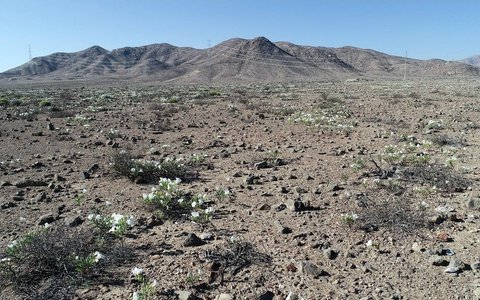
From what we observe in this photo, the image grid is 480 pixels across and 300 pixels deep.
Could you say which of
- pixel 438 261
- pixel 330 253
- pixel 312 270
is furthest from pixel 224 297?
pixel 438 261

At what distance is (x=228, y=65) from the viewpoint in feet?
390

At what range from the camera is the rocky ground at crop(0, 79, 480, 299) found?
4129mm

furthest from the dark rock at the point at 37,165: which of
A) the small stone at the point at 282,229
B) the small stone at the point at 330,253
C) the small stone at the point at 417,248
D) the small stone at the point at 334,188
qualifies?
the small stone at the point at 417,248

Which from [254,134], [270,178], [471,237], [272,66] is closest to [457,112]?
[254,134]

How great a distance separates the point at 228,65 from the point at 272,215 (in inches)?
4564

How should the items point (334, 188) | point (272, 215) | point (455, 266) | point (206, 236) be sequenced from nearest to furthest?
point (455, 266) < point (206, 236) < point (272, 215) < point (334, 188)

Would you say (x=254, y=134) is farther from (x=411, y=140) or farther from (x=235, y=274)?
(x=235, y=274)

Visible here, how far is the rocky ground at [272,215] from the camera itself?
413 cm

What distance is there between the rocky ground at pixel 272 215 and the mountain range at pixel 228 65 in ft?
275

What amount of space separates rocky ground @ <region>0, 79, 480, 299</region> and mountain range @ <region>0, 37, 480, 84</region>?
83958mm

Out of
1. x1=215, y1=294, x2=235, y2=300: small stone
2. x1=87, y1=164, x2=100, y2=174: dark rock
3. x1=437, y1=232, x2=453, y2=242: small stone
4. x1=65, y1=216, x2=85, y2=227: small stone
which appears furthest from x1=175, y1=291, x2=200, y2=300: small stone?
x1=87, y1=164, x2=100, y2=174: dark rock

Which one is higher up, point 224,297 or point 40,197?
point 40,197

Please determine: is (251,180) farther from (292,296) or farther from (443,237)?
(292,296)

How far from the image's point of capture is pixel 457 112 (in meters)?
16.3
